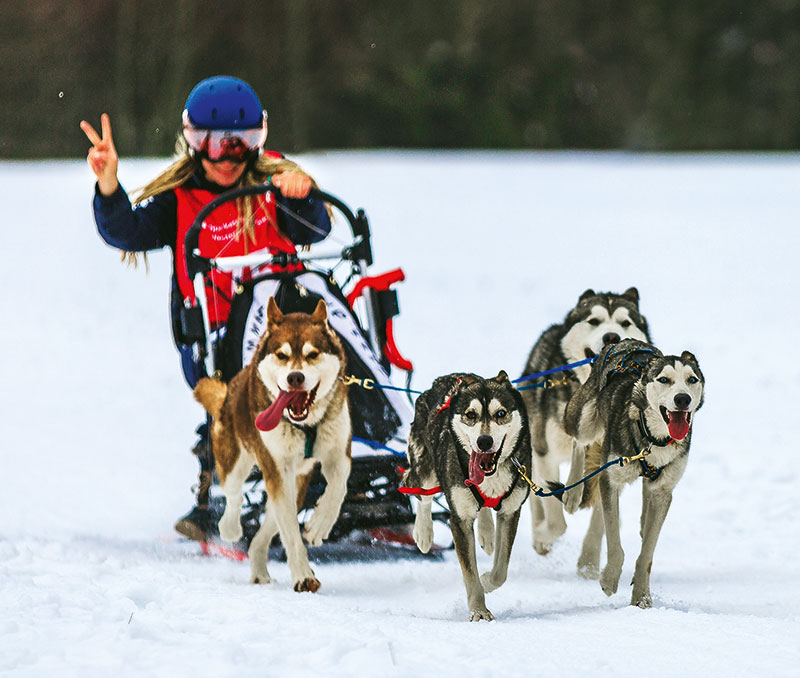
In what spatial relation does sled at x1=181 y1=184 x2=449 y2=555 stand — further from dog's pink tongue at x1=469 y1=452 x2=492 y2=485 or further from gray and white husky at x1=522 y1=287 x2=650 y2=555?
dog's pink tongue at x1=469 y1=452 x2=492 y2=485

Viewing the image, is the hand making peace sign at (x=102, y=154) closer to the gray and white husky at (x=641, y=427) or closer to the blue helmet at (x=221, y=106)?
the blue helmet at (x=221, y=106)

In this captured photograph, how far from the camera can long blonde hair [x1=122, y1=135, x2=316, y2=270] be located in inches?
171

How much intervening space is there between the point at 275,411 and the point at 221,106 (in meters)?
1.38

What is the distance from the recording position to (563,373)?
4.14 metres

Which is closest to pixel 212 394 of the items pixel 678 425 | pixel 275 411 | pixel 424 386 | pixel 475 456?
pixel 275 411

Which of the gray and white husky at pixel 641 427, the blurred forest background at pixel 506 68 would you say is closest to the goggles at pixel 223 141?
the gray and white husky at pixel 641 427

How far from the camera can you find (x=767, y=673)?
261 cm

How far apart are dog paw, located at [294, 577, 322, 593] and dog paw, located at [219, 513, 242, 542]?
0.39 metres

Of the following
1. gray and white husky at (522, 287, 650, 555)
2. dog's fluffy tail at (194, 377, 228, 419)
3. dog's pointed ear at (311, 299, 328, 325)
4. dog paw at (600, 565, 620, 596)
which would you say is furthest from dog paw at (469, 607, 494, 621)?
dog's fluffy tail at (194, 377, 228, 419)

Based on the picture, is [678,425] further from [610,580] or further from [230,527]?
[230,527]

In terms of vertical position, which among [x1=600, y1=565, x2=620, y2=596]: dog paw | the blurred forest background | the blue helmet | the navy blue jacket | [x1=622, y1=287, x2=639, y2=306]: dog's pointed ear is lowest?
[x1=600, y1=565, x2=620, y2=596]: dog paw

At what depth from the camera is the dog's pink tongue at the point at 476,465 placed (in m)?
3.06

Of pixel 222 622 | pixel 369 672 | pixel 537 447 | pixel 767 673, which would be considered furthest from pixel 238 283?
pixel 767 673

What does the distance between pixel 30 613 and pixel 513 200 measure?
1505cm
